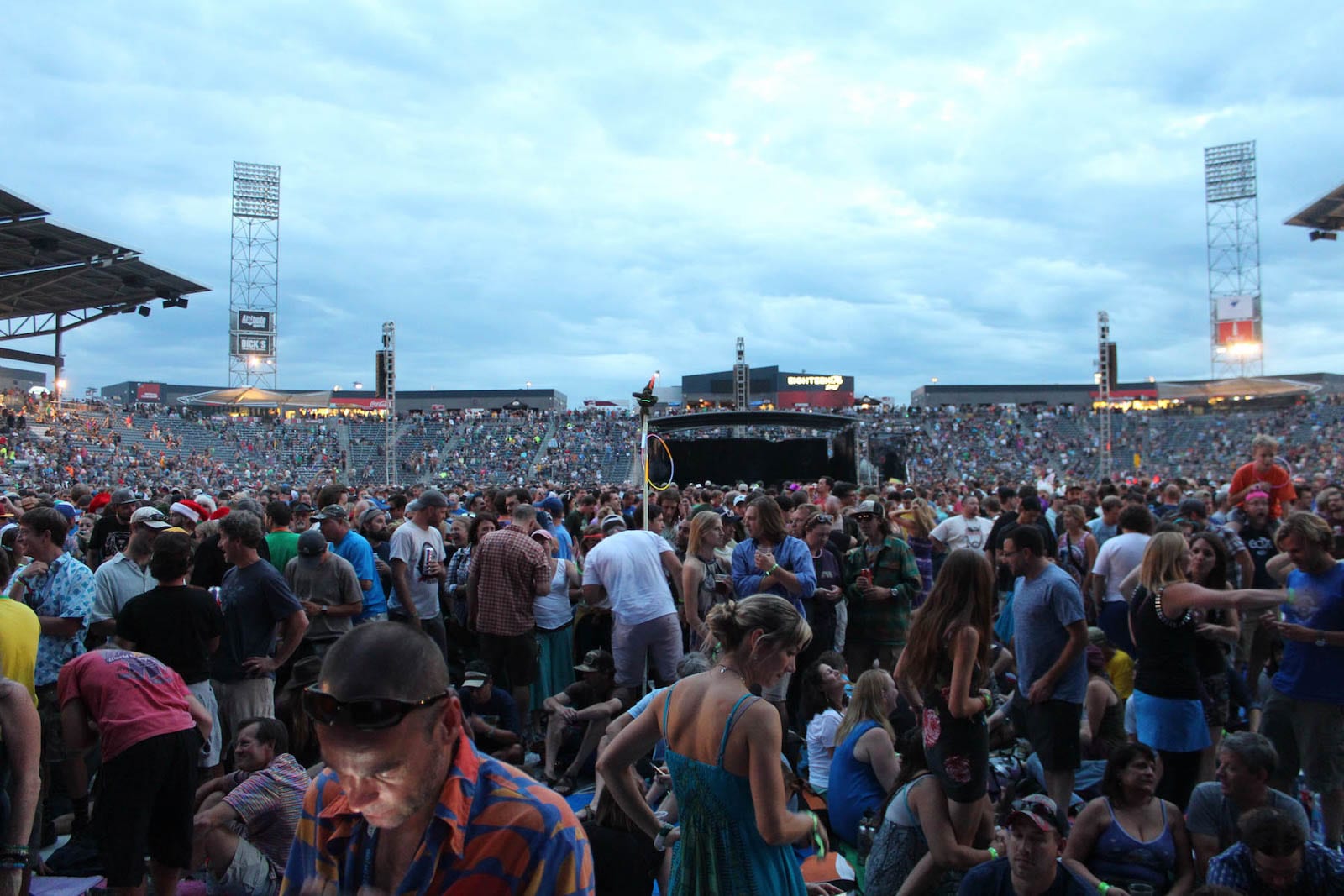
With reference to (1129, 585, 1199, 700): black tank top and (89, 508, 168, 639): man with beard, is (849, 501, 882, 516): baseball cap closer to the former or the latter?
(1129, 585, 1199, 700): black tank top

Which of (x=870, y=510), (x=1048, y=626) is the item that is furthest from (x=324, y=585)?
(x=1048, y=626)

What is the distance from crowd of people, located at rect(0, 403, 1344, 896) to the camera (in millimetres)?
1377

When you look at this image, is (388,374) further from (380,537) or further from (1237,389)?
(1237,389)

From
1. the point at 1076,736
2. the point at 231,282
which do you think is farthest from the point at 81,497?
the point at 231,282

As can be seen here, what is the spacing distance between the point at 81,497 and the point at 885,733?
970 centimetres

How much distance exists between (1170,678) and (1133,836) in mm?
1015

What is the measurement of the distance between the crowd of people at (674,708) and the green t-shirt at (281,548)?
2 centimetres

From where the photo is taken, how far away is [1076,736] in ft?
13.7

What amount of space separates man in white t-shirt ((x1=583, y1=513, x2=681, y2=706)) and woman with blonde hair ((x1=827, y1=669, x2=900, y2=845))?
1.56m

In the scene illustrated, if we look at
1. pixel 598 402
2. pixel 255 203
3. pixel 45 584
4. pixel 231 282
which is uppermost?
pixel 255 203

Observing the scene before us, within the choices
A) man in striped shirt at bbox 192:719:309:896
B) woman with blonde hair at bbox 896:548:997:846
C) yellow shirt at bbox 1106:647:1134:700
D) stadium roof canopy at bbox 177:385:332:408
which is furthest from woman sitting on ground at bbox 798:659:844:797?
stadium roof canopy at bbox 177:385:332:408

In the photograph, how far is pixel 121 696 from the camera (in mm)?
3359

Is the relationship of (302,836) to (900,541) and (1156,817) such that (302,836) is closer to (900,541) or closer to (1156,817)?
(1156,817)

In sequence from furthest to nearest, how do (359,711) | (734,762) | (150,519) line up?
(150,519) < (734,762) < (359,711)
